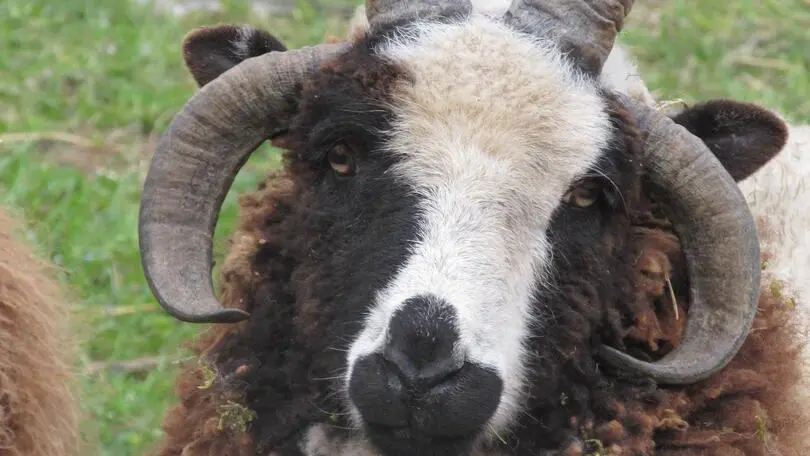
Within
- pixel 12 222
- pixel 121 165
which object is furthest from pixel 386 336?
pixel 121 165

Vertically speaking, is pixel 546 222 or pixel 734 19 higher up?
pixel 734 19

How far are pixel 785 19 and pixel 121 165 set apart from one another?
18.8 feet

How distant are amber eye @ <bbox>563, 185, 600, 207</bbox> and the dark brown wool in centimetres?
13

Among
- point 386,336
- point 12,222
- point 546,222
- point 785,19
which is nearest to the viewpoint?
point 386,336

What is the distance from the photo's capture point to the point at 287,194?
4500 mm

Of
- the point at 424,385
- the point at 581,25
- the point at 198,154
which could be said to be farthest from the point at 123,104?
the point at 424,385

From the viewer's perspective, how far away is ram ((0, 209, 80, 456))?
439 cm

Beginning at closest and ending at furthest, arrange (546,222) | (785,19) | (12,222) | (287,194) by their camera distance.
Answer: (546,222) → (287,194) → (12,222) → (785,19)

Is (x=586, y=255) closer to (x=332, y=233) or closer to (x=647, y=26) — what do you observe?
(x=332, y=233)

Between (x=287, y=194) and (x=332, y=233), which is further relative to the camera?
(x=287, y=194)

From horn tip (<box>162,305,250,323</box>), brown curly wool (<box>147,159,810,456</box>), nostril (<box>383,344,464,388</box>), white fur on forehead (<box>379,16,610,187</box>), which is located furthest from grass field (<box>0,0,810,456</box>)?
nostril (<box>383,344,464,388</box>)

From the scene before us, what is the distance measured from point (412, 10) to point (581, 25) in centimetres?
54

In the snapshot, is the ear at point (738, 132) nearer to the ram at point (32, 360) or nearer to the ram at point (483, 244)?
the ram at point (483, 244)

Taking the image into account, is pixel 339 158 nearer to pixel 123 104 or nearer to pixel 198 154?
pixel 198 154
